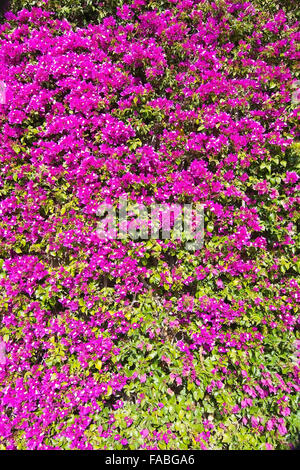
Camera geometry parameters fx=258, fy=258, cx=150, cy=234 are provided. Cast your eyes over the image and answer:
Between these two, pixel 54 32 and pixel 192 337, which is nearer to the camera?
pixel 192 337

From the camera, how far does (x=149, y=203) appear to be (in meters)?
2.05

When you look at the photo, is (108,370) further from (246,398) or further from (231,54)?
(231,54)

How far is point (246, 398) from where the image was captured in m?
2.02

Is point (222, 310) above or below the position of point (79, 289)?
below

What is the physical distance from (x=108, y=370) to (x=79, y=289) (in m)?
0.71

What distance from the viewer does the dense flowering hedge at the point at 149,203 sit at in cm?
201

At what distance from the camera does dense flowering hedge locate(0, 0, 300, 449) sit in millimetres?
2014

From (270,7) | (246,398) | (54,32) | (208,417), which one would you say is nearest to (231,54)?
(270,7)

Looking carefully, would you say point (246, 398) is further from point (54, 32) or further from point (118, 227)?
point (54, 32)

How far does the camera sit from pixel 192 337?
6.61 feet

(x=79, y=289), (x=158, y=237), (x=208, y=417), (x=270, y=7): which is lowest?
(x=208, y=417)
